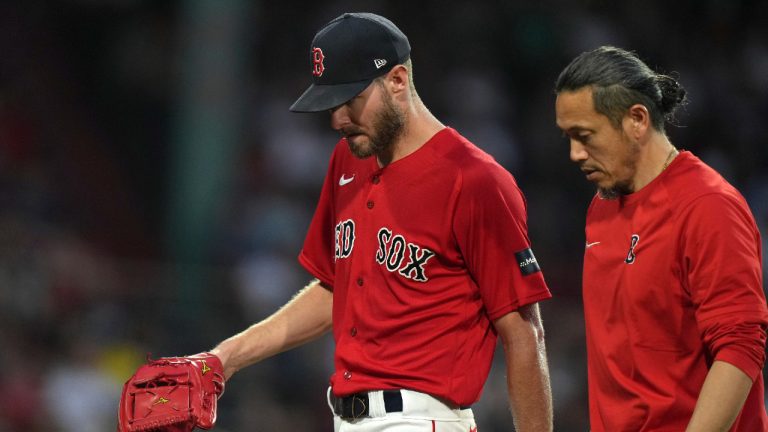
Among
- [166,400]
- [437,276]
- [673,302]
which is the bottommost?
[166,400]

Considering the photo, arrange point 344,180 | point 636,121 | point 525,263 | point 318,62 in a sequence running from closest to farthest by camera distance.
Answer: point 636,121 → point 525,263 → point 318,62 → point 344,180

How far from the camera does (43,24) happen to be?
10.4 metres

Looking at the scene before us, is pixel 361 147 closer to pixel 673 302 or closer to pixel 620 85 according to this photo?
pixel 620 85

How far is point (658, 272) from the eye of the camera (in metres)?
2.82

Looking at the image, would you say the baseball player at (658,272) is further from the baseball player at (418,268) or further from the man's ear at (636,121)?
the baseball player at (418,268)

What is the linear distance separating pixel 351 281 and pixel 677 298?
3.14 feet

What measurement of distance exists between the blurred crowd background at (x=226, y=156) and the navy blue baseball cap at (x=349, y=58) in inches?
156

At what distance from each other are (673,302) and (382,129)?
3.10 feet

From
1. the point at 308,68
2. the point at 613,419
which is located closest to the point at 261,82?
the point at 308,68

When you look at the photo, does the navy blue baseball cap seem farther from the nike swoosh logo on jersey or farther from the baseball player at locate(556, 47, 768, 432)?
the baseball player at locate(556, 47, 768, 432)

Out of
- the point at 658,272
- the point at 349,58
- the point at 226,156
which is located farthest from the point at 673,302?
the point at 226,156

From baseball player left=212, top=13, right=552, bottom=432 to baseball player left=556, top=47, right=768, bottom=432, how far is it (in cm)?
22

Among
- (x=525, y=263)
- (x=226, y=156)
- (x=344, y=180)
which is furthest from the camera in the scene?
(x=226, y=156)

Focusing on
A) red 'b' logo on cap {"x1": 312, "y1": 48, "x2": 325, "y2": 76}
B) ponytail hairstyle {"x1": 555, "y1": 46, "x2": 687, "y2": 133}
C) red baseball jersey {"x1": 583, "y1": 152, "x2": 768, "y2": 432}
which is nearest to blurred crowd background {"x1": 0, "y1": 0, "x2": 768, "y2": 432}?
red 'b' logo on cap {"x1": 312, "y1": 48, "x2": 325, "y2": 76}
